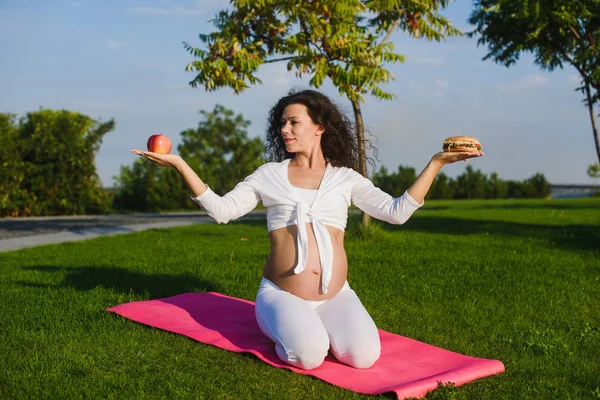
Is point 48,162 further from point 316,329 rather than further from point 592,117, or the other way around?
point 316,329

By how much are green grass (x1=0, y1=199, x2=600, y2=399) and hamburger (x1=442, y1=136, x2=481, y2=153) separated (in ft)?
5.37

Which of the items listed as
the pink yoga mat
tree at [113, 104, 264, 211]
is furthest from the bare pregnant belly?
tree at [113, 104, 264, 211]

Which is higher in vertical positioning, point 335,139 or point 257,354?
point 335,139

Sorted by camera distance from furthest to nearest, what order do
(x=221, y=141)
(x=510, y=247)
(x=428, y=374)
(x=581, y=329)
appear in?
(x=221, y=141) → (x=510, y=247) → (x=581, y=329) → (x=428, y=374)

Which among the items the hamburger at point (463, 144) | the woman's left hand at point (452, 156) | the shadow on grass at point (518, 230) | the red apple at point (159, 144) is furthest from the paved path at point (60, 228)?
the hamburger at point (463, 144)

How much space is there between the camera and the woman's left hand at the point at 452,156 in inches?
186

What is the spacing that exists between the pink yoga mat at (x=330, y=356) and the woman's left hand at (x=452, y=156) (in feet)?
4.86

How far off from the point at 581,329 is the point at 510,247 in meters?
5.68

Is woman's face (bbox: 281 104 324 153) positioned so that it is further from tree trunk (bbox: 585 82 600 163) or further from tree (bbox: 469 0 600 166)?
tree trunk (bbox: 585 82 600 163)

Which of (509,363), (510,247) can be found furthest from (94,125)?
(509,363)

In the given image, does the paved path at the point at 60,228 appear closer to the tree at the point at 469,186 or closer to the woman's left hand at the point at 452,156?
the woman's left hand at the point at 452,156

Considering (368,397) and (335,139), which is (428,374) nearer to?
(368,397)

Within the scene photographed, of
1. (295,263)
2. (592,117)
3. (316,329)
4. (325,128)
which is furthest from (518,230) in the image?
(316,329)

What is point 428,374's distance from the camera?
474 cm
